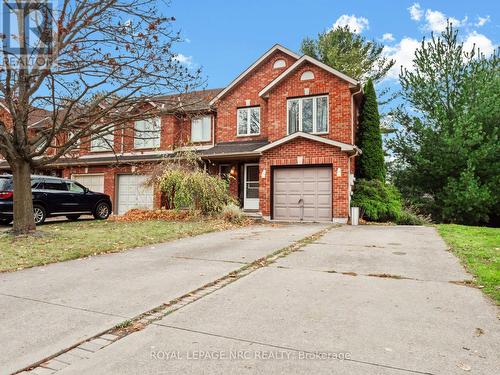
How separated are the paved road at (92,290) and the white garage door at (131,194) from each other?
12.8m

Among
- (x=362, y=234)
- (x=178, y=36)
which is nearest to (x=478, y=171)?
(x=362, y=234)

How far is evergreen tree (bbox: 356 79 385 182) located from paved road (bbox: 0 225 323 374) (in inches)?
433

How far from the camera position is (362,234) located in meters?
11.1

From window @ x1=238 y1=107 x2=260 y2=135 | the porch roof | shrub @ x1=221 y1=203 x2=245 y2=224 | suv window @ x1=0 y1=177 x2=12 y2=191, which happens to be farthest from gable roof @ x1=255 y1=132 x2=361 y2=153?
suv window @ x1=0 y1=177 x2=12 y2=191

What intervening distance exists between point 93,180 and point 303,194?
1335 centimetres

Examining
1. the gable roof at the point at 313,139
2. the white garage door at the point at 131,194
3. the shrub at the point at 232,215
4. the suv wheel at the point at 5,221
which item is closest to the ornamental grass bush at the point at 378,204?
the gable roof at the point at 313,139

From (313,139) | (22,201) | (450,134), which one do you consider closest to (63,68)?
(22,201)

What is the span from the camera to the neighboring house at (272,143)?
50.7ft

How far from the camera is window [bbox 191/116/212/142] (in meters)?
20.6

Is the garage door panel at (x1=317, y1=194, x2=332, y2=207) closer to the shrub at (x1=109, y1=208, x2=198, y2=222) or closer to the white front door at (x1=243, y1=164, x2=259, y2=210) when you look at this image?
the white front door at (x1=243, y1=164, x2=259, y2=210)

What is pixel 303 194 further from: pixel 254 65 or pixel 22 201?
pixel 22 201

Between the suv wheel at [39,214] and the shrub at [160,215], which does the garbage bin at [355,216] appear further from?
the suv wheel at [39,214]

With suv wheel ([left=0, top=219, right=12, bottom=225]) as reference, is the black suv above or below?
above

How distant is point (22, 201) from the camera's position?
10227 millimetres
